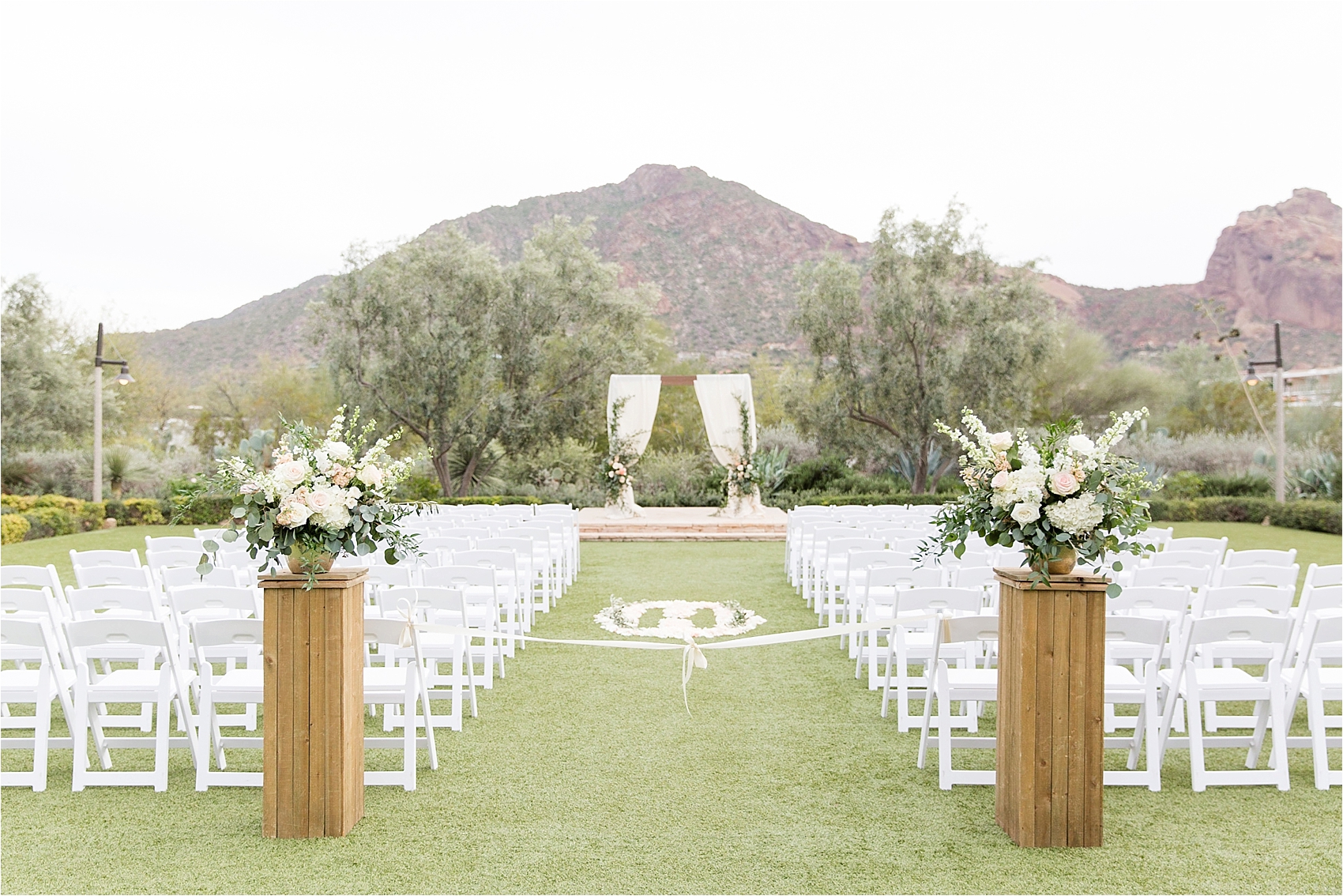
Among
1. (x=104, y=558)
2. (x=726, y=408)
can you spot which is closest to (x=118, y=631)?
(x=104, y=558)

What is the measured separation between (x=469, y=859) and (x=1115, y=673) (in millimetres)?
2928

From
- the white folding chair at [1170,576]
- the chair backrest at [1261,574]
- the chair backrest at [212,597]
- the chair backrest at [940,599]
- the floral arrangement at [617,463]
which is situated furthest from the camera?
the floral arrangement at [617,463]

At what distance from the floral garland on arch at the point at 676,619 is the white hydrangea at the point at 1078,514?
401 centimetres

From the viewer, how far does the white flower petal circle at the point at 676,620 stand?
7023 millimetres

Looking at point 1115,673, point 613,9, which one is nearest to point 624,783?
point 1115,673

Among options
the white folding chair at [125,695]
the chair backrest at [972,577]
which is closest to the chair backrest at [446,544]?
the white folding chair at [125,695]

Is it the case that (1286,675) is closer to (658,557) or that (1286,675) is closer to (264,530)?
(264,530)

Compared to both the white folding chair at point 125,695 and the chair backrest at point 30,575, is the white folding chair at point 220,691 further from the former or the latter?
the chair backrest at point 30,575

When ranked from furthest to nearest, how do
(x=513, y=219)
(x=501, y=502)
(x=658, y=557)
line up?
(x=513, y=219) < (x=501, y=502) < (x=658, y=557)

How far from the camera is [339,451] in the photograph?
3145 mm

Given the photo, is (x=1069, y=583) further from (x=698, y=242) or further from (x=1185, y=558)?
(x=698, y=242)

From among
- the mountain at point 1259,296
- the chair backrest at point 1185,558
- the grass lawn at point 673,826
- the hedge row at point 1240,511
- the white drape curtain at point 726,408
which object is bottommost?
the grass lawn at point 673,826

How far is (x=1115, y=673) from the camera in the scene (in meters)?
3.92

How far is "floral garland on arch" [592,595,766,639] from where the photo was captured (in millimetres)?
7055
